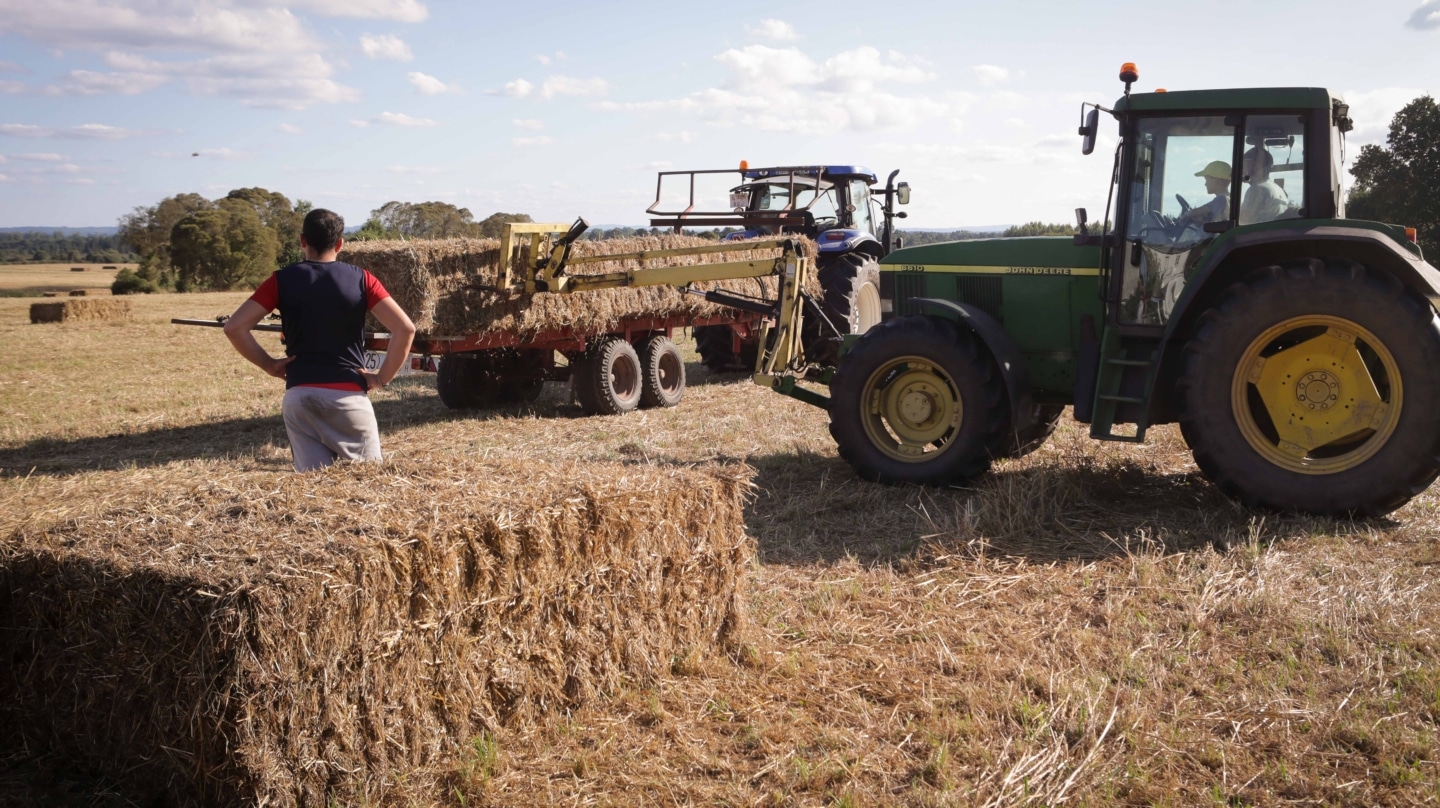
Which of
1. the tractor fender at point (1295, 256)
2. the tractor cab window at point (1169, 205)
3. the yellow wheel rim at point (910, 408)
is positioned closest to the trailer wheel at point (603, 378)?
A: the yellow wheel rim at point (910, 408)

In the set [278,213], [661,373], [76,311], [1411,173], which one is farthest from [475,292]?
[278,213]

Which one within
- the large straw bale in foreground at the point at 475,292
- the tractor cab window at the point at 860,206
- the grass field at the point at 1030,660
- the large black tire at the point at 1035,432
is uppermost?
the tractor cab window at the point at 860,206

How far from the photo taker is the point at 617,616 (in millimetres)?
3713

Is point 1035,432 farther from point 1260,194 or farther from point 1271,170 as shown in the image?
point 1271,170

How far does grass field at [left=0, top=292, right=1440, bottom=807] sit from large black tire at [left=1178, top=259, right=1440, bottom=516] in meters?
0.24

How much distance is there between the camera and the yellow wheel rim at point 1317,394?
5688 millimetres

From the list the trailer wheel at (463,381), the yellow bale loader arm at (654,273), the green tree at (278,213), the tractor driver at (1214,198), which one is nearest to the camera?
the tractor driver at (1214,198)

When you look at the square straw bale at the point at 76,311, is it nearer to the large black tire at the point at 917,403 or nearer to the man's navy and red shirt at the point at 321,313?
the large black tire at the point at 917,403

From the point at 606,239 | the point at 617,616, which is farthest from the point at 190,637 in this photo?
the point at 606,239

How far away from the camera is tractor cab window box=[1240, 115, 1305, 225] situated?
19.6 feet

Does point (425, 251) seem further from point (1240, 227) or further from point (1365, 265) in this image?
point (1365, 265)

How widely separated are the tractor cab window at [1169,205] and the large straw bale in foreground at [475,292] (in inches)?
146

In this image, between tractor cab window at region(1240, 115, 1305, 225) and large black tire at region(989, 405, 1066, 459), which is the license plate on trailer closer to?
large black tire at region(989, 405, 1066, 459)

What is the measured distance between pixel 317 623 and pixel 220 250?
35997mm
